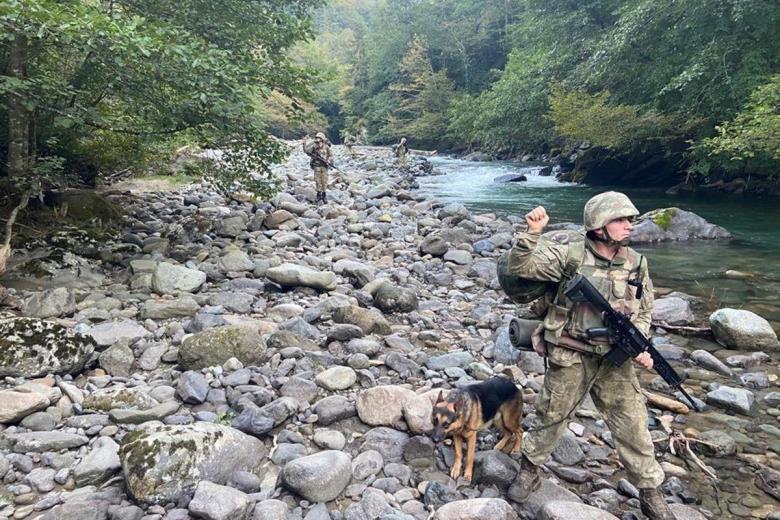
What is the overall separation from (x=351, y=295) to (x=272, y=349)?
216cm

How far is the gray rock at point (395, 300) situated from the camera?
6.81 m

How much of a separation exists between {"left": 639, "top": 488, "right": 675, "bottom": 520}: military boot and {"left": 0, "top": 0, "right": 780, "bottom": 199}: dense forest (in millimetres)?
5689

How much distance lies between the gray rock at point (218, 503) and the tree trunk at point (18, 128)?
18.4 feet

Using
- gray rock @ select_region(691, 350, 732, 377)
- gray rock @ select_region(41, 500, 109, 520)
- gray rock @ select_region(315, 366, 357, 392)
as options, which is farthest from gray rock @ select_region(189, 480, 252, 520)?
gray rock @ select_region(691, 350, 732, 377)

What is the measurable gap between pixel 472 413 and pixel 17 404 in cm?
328

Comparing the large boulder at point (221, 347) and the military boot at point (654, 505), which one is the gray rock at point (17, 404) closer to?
the large boulder at point (221, 347)

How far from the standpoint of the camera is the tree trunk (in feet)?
19.9

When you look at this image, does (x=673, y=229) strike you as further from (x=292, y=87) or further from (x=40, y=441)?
(x=40, y=441)

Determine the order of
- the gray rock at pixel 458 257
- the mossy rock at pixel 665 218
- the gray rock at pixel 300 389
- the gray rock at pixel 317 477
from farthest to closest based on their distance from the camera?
the mossy rock at pixel 665 218 < the gray rock at pixel 458 257 < the gray rock at pixel 300 389 < the gray rock at pixel 317 477

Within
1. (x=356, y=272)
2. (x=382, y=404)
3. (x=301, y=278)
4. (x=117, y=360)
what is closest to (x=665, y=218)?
(x=356, y=272)

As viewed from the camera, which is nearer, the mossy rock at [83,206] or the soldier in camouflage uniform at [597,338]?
the soldier in camouflage uniform at [597,338]

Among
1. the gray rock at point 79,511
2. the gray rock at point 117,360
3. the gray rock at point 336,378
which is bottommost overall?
the gray rock at point 336,378

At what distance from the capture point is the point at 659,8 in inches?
669

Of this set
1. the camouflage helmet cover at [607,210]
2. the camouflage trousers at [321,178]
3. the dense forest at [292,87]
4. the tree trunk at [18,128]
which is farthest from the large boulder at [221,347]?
the camouflage trousers at [321,178]
